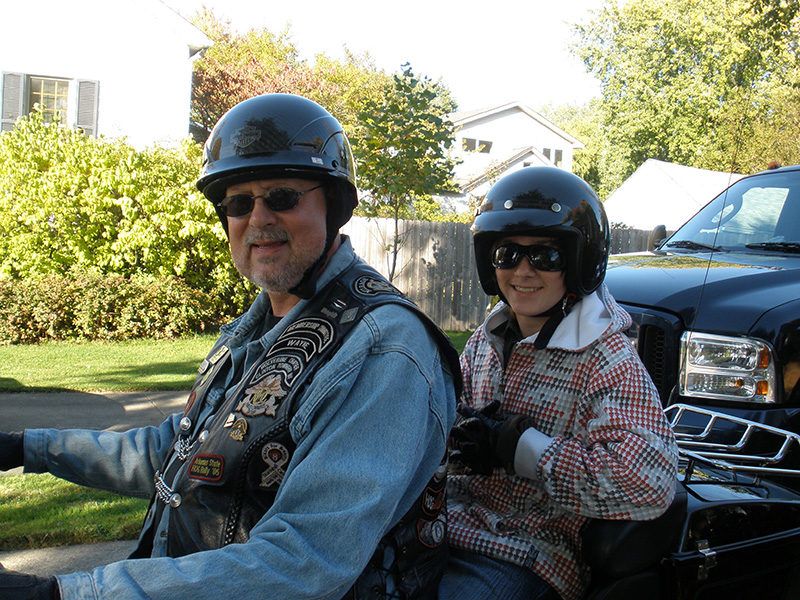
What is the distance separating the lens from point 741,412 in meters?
3.51

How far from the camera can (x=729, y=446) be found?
2596mm

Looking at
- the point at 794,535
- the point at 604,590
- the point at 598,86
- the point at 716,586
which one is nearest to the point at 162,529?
the point at 604,590

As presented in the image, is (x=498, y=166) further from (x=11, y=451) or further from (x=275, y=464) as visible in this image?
(x=275, y=464)

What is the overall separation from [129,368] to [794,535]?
798 cm

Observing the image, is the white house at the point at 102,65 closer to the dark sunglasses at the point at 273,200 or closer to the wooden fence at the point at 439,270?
the wooden fence at the point at 439,270

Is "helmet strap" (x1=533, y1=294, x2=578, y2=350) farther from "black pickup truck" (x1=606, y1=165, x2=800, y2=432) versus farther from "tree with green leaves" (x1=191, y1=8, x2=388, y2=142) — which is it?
"tree with green leaves" (x1=191, y1=8, x2=388, y2=142)

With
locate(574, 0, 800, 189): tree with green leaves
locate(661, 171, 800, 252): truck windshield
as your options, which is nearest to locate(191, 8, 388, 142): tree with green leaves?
locate(574, 0, 800, 189): tree with green leaves

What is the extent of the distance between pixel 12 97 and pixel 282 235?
16187mm

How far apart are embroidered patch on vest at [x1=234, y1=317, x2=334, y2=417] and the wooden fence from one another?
41.9 feet

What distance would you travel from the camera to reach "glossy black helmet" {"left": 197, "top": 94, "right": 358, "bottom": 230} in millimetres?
2062

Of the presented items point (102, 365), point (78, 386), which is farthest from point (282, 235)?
point (102, 365)

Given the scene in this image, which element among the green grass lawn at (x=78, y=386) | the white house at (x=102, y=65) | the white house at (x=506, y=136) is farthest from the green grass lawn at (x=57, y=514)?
the white house at (x=506, y=136)

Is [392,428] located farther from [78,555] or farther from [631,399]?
[78,555]

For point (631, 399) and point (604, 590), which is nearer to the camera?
point (604, 590)
